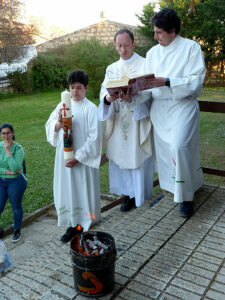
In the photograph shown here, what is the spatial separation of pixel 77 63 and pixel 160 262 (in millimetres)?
17299

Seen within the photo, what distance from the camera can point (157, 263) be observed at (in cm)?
277

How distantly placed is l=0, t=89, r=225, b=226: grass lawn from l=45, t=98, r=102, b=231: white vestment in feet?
6.43

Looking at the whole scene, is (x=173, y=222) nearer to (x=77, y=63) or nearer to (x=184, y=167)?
(x=184, y=167)

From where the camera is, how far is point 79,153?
3.73 metres

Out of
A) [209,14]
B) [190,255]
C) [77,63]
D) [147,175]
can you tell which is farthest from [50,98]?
[190,255]

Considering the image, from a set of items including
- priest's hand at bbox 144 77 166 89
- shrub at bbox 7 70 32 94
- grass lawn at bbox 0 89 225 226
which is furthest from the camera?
shrub at bbox 7 70 32 94

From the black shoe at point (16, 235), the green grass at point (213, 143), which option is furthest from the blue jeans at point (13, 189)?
the green grass at point (213, 143)

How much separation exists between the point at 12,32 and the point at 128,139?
18.5m

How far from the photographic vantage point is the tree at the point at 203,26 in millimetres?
21656

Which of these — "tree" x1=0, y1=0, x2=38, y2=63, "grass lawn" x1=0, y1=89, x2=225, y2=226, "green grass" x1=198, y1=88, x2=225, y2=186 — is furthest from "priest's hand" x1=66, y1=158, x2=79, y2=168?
"tree" x1=0, y1=0, x2=38, y2=63

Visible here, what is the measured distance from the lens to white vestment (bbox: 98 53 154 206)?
4.03m

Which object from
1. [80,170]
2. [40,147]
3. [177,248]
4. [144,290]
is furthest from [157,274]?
[40,147]

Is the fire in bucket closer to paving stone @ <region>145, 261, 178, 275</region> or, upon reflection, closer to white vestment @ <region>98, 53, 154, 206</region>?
paving stone @ <region>145, 261, 178, 275</region>

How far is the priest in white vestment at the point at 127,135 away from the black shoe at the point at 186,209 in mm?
837
